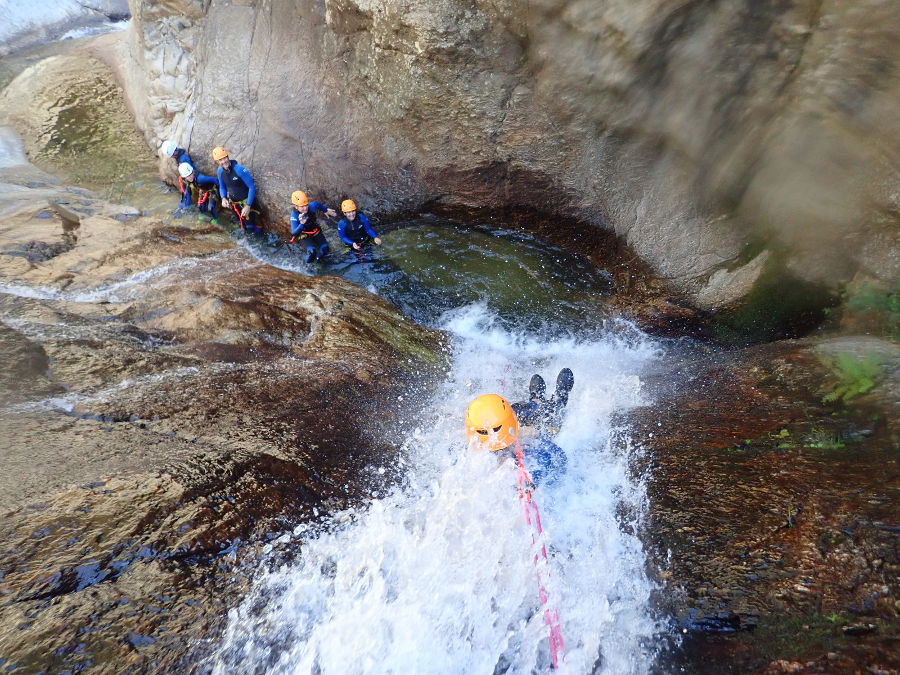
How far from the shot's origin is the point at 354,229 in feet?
25.6

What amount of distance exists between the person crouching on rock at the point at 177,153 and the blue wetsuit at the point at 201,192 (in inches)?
10.4

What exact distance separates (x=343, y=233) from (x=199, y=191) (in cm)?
317

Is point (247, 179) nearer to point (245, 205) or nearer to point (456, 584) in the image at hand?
point (245, 205)

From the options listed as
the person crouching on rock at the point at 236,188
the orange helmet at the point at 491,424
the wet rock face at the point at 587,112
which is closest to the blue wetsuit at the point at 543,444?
the orange helmet at the point at 491,424

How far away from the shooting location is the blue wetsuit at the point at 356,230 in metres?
7.70

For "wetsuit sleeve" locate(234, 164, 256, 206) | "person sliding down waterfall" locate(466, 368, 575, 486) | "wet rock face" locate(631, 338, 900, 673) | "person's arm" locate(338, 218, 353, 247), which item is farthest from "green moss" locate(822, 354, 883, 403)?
"wetsuit sleeve" locate(234, 164, 256, 206)

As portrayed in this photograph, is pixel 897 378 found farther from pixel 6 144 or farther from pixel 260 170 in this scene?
pixel 6 144

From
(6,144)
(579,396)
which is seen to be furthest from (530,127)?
(6,144)

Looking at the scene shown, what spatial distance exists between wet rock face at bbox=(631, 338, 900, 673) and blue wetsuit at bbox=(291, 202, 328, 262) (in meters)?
5.70

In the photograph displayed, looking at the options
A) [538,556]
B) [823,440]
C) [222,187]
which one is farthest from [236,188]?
[823,440]

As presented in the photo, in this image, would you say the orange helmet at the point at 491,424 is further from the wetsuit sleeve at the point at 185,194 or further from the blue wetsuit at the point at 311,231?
the wetsuit sleeve at the point at 185,194

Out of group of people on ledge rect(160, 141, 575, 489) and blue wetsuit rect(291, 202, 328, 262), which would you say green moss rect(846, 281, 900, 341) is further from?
blue wetsuit rect(291, 202, 328, 262)

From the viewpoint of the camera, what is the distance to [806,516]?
311cm

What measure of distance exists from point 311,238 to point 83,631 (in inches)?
251
